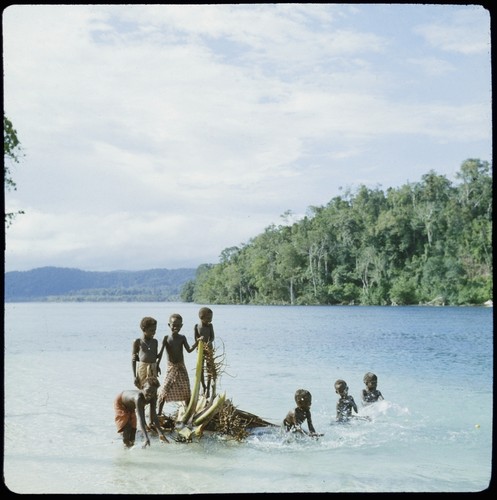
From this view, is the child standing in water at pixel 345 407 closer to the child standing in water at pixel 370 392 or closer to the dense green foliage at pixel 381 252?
the child standing in water at pixel 370 392

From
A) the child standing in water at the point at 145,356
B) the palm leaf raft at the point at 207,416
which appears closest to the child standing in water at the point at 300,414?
the palm leaf raft at the point at 207,416

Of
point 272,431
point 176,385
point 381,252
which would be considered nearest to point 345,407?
point 272,431

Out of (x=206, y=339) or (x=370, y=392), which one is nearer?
(x=206, y=339)

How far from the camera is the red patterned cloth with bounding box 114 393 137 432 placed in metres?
5.32

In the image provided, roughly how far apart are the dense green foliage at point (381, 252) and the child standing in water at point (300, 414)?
36.8 meters

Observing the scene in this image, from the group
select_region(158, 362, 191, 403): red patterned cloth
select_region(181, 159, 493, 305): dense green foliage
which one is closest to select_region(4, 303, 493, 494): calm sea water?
select_region(158, 362, 191, 403): red patterned cloth

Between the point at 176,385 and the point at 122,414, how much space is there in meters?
0.65

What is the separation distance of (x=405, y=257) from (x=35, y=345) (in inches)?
1284

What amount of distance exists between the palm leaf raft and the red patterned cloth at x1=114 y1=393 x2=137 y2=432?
459 mm

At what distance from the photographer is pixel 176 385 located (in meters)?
5.89

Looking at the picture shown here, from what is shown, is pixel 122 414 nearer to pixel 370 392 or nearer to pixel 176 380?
pixel 176 380

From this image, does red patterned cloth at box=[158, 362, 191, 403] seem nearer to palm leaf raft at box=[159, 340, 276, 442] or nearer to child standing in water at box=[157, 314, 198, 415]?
child standing in water at box=[157, 314, 198, 415]

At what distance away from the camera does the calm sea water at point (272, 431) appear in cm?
512

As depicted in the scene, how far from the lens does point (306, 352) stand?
63.5 ft
